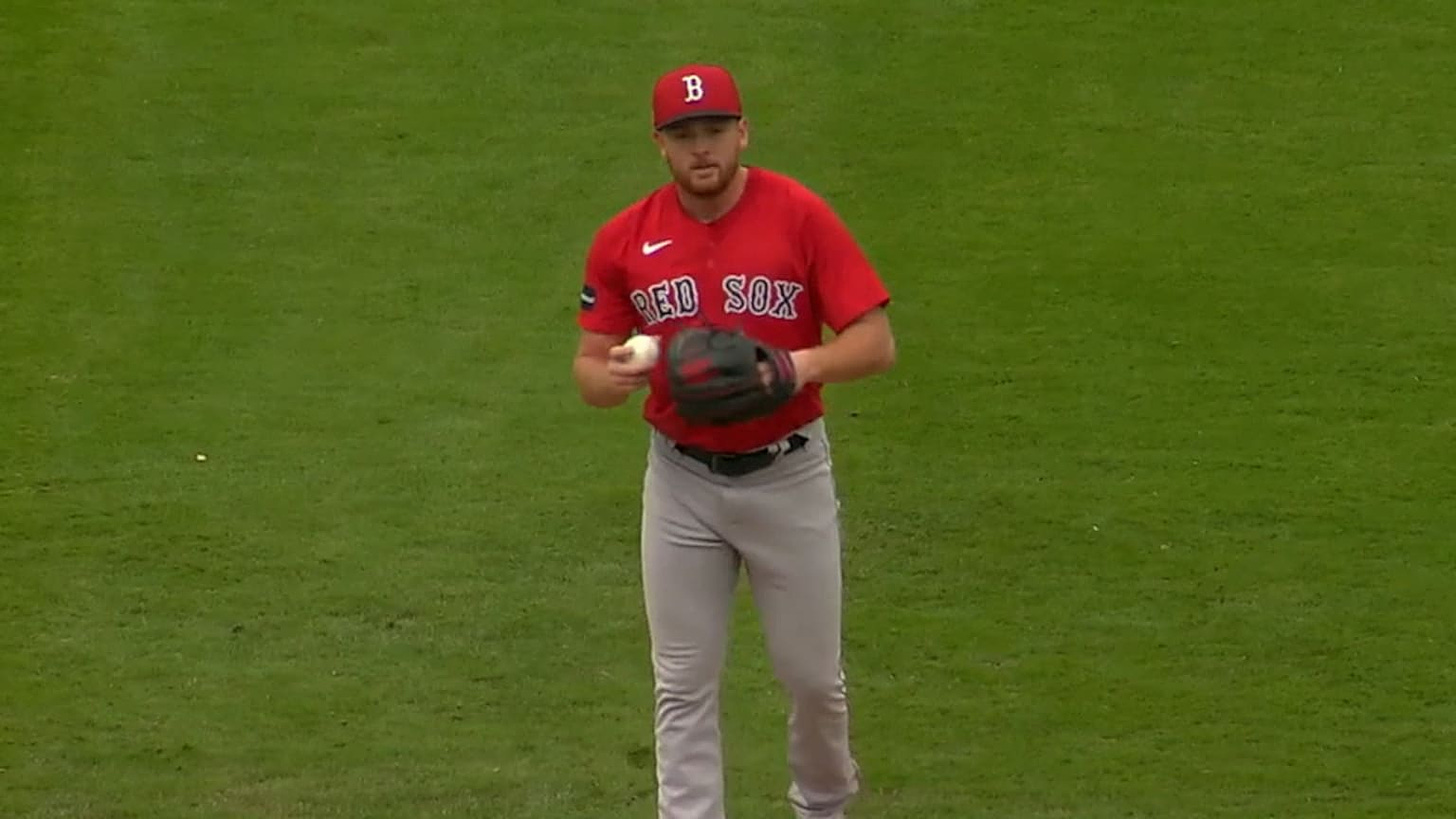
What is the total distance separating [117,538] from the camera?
6582 millimetres

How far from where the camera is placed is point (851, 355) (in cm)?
457

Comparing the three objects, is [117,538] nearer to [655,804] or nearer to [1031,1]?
[655,804]

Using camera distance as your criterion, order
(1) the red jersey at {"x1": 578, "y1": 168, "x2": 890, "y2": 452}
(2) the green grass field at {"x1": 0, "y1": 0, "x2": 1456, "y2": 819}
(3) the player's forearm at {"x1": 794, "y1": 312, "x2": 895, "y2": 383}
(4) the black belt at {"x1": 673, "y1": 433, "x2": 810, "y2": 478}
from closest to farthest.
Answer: (3) the player's forearm at {"x1": 794, "y1": 312, "x2": 895, "y2": 383} → (1) the red jersey at {"x1": 578, "y1": 168, "x2": 890, "y2": 452} → (4) the black belt at {"x1": 673, "y1": 433, "x2": 810, "y2": 478} → (2) the green grass field at {"x1": 0, "y1": 0, "x2": 1456, "y2": 819}

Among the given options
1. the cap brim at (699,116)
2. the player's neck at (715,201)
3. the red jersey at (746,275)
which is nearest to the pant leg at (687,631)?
the red jersey at (746,275)

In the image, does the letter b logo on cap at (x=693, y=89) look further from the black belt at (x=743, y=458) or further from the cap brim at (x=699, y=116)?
the black belt at (x=743, y=458)

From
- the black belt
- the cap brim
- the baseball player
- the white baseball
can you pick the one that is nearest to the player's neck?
the baseball player

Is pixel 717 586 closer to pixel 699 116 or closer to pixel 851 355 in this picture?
pixel 851 355

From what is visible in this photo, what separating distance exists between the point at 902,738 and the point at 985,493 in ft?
4.29

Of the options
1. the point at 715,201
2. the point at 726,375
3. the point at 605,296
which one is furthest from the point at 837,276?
the point at 605,296

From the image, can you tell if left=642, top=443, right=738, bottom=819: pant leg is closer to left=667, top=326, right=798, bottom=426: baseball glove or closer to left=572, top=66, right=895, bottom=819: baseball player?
left=572, top=66, right=895, bottom=819: baseball player

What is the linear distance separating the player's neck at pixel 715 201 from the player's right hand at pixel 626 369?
1.08 ft

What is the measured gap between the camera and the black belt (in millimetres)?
4758

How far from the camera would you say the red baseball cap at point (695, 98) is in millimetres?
4562

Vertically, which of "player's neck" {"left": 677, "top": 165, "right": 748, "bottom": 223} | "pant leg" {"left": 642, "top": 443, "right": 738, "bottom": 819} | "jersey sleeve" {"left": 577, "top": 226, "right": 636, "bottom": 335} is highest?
"player's neck" {"left": 677, "top": 165, "right": 748, "bottom": 223}
